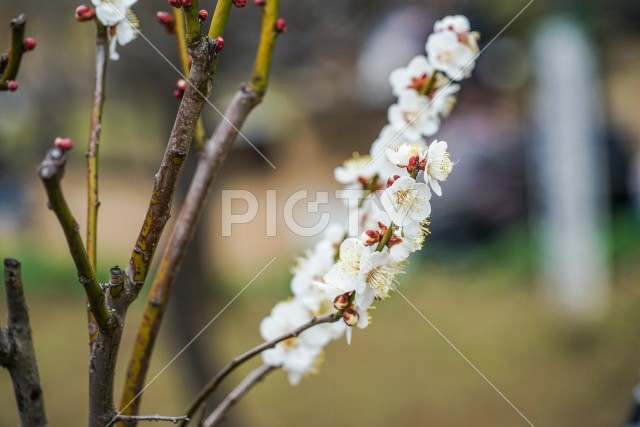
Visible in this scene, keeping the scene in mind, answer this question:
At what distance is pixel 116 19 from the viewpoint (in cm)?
86

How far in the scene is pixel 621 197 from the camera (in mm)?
6277

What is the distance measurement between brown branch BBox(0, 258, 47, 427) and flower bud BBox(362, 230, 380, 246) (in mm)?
369

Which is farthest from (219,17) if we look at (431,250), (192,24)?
(431,250)

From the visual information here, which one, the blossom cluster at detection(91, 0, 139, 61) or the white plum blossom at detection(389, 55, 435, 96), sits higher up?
the white plum blossom at detection(389, 55, 435, 96)

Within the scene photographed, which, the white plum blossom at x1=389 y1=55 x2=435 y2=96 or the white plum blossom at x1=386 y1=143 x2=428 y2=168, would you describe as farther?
the white plum blossom at x1=389 y1=55 x2=435 y2=96

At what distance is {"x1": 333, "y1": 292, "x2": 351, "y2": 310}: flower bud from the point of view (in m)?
0.75

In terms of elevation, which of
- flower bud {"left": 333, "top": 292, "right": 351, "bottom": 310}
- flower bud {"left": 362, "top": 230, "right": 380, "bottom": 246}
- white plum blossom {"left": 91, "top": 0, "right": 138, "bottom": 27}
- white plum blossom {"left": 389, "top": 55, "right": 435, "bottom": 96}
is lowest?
flower bud {"left": 333, "top": 292, "right": 351, "bottom": 310}

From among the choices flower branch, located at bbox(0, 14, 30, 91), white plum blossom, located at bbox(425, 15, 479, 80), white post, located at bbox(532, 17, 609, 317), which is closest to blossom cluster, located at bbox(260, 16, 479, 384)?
white plum blossom, located at bbox(425, 15, 479, 80)

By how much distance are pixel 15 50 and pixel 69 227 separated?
27cm

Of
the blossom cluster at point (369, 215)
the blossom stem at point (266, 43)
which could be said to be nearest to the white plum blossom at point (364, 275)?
the blossom cluster at point (369, 215)

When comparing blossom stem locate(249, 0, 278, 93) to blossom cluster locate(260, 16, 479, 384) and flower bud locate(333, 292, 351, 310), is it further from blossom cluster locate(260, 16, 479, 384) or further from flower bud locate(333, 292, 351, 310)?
flower bud locate(333, 292, 351, 310)

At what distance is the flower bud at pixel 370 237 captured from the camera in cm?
76

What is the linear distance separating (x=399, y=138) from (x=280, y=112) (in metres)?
8.36

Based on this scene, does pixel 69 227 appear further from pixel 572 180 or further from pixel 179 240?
pixel 572 180
